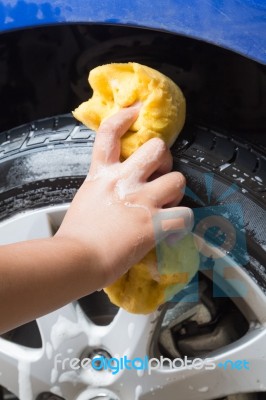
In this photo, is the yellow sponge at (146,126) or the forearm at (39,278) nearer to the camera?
the forearm at (39,278)

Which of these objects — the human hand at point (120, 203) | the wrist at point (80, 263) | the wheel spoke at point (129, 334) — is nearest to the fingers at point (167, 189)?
the human hand at point (120, 203)

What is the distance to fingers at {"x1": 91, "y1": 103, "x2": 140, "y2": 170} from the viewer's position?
1.04 meters

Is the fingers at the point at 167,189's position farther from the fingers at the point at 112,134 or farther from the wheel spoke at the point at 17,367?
the wheel spoke at the point at 17,367

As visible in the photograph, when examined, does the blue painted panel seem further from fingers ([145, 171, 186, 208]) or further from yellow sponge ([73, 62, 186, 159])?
fingers ([145, 171, 186, 208])

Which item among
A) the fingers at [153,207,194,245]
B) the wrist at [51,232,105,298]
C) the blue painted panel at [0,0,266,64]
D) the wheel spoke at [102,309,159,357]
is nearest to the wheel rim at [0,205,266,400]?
the wheel spoke at [102,309,159,357]

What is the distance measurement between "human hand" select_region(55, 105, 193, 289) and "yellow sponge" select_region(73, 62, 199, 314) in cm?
2

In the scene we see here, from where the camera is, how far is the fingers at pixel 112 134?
104 cm

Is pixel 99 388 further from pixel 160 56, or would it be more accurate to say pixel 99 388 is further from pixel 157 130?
pixel 160 56

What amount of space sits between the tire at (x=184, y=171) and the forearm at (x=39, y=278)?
0.28 meters

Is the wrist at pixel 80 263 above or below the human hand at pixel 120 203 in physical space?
below

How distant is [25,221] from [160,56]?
1.32 ft

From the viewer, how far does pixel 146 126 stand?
3.42 feet

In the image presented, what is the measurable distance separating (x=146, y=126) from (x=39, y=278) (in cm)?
33

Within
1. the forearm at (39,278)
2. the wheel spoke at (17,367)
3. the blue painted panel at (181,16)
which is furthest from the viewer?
the wheel spoke at (17,367)
